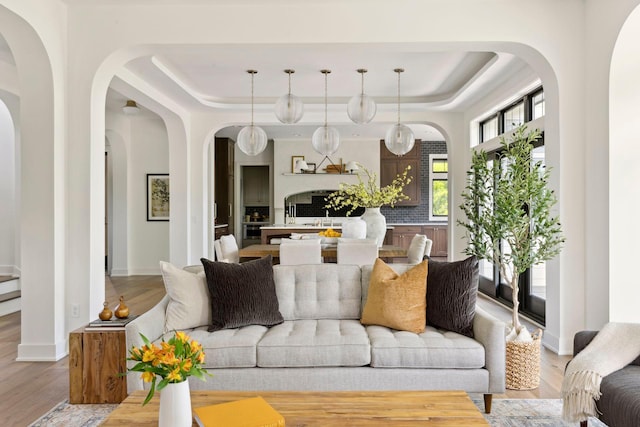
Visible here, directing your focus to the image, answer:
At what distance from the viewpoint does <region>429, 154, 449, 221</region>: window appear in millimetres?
11227

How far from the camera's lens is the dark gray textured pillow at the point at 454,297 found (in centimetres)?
296

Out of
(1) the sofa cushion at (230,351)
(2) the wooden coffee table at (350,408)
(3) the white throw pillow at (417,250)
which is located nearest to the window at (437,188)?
(3) the white throw pillow at (417,250)

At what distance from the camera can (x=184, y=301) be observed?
3.04m

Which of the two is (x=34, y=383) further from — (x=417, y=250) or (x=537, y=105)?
(x=537, y=105)

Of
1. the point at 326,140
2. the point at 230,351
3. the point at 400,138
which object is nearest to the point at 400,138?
the point at 400,138

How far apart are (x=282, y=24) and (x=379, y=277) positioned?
232 centimetres

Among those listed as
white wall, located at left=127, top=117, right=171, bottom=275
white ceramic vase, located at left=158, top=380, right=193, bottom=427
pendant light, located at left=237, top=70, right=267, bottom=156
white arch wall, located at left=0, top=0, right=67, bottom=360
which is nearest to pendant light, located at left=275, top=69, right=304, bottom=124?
pendant light, located at left=237, top=70, right=267, bottom=156

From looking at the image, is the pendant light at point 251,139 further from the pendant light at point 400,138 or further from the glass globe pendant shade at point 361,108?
the pendant light at point 400,138

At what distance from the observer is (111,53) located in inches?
163

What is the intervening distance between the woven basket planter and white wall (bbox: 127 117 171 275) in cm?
688

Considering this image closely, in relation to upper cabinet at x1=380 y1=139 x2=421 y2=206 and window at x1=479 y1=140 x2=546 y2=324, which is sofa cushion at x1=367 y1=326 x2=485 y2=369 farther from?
upper cabinet at x1=380 y1=139 x2=421 y2=206

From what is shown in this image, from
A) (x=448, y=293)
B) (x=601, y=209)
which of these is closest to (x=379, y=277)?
(x=448, y=293)

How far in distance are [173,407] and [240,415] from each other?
237mm

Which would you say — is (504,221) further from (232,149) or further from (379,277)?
(232,149)
